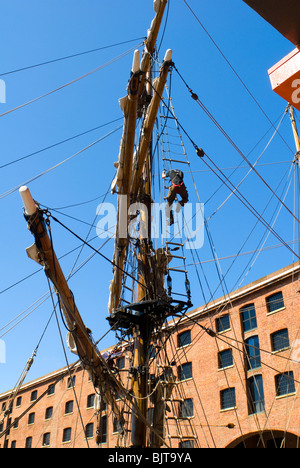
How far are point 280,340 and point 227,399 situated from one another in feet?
14.6

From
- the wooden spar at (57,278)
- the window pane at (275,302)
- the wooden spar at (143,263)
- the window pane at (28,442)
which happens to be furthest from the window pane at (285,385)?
the window pane at (28,442)

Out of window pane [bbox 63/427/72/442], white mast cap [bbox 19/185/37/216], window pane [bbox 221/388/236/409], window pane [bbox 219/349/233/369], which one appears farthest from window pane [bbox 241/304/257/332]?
white mast cap [bbox 19/185/37/216]

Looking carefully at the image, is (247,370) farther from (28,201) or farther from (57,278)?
(28,201)

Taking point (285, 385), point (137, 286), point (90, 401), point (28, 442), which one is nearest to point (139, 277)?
point (137, 286)

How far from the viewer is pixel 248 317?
25.1 metres

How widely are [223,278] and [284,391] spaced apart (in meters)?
8.07

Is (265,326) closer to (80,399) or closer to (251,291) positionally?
(251,291)

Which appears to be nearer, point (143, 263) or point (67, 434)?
point (143, 263)

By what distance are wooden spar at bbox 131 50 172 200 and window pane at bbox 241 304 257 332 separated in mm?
12057

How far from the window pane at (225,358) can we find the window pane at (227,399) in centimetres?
131

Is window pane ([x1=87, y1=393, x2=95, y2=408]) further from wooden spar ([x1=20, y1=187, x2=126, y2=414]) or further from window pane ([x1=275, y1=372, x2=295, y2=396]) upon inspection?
wooden spar ([x1=20, y1=187, x2=126, y2=414])

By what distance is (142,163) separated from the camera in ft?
53.2

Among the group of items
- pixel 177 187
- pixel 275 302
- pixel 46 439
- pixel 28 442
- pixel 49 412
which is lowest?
pixel 46 439
